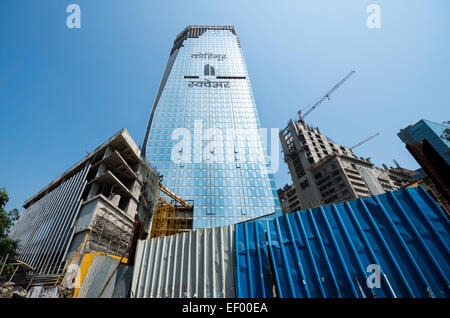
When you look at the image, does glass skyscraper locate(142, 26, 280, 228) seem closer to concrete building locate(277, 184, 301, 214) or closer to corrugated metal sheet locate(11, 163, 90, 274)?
corrugated metal sheet locate(11, 163, 90, 274)

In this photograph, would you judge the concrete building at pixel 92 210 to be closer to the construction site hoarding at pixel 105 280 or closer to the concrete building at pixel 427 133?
the construction site hoarding at pixel 105 280

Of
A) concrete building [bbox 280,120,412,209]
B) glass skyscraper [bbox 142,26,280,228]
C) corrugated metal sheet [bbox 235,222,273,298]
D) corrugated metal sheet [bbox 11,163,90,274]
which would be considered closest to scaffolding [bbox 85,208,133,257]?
corrugated metal sheet [bbox 11,163,90,274]

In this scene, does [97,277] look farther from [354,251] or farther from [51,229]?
[51,229]

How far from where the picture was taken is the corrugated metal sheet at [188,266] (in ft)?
23.6

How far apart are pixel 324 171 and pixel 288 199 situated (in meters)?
20.5

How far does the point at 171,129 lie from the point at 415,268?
4860cm

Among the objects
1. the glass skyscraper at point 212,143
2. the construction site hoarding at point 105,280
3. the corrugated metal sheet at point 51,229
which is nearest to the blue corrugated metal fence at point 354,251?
the construction site hoarding at point 105,280

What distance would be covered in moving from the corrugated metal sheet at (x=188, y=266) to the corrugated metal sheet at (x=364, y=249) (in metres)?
0.80

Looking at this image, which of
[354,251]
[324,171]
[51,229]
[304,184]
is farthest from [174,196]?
[324,171]

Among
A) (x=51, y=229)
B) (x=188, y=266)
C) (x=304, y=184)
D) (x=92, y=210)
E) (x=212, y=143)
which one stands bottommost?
(x=188, y=266)

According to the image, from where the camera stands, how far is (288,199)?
78125 millimetres

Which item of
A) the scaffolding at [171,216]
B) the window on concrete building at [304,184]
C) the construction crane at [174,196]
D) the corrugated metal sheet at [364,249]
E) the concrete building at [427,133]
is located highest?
the concrete building at [427,133]
